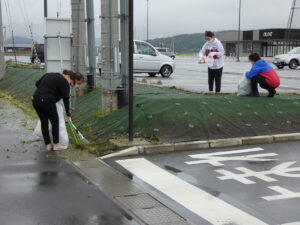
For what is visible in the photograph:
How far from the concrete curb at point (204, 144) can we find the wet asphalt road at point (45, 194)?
1194 mm

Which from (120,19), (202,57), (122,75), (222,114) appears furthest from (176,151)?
(202,57)

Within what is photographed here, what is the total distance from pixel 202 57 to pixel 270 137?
388 cm

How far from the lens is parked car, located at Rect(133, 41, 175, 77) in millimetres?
22466

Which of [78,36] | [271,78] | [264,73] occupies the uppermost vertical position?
[78,36]

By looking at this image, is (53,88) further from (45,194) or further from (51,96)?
(45,194)

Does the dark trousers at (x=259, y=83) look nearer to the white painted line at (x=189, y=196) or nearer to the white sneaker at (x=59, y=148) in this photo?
the white painted line at (x=189, y=196)

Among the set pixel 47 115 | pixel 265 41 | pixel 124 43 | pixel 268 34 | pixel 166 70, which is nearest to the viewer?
pixel 47 115

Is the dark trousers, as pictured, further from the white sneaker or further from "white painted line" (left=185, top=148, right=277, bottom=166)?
the white sneaker

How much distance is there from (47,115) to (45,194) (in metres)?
2.37

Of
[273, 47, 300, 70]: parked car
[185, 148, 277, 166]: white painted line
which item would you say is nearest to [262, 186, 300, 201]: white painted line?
[185, 148, 277, 166]: white painted line

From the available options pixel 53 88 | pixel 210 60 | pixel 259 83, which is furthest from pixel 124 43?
pixel 259 83

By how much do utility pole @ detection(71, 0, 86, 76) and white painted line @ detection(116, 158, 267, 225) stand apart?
5.63 m

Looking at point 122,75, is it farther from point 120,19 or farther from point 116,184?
point 116,184

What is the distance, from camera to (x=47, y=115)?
25.3 feet
